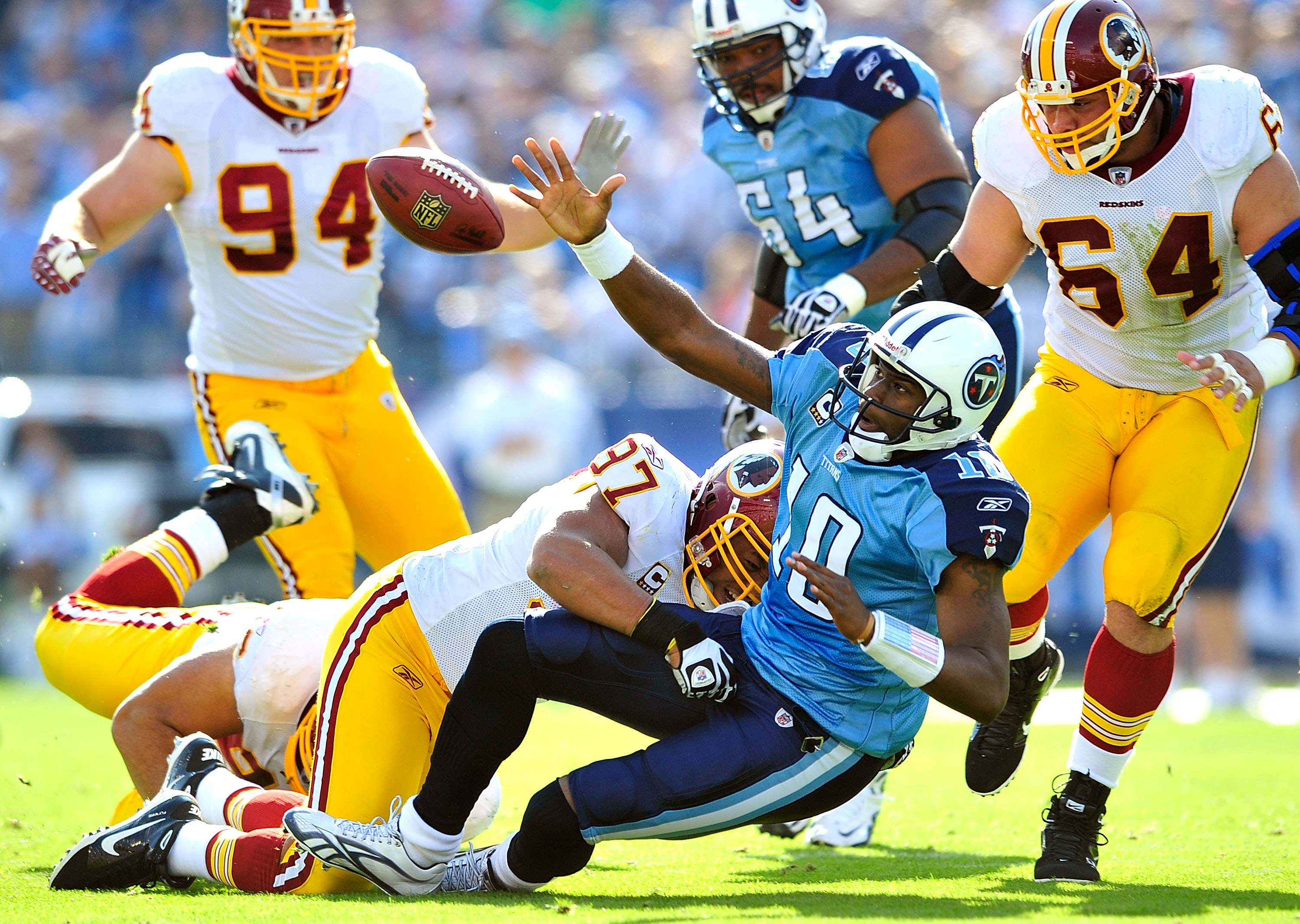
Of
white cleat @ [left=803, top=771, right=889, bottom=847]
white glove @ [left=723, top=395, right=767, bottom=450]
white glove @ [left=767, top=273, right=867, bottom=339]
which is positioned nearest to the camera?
white cleat @ [left=803, top=771, right=889, bottom=847]

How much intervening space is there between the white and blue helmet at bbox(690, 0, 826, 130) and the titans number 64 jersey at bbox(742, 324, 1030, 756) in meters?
1.93

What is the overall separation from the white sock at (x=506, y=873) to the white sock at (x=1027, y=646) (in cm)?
153

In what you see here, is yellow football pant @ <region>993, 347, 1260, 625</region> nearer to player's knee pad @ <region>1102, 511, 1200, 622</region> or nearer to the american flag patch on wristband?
player's knee pad @ <region>1102, 511, 1200, 622</region>

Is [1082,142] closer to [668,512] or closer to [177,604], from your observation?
[668,512]

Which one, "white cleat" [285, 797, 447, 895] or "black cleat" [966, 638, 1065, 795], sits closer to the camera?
"white cleat" [285, 797, 447, 895]

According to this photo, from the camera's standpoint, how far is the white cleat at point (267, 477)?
4.66 metres

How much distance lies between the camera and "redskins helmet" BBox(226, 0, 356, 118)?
495 cm

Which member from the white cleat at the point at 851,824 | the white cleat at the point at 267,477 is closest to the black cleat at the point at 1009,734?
the white cleat at the point at 851,824

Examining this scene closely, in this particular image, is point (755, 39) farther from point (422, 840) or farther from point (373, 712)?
point (422, 840)

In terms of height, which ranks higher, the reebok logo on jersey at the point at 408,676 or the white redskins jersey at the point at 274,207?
the white redskins jersey at the point at 274,207

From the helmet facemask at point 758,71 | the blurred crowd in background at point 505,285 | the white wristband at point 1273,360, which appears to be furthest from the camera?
the blurred crowd in background at point 505,285

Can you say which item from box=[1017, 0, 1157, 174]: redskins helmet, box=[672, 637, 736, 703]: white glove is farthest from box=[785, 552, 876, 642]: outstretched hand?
box=[1017, 0, 1157, 174]: redskins helmet

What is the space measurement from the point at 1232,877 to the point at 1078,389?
132 cm

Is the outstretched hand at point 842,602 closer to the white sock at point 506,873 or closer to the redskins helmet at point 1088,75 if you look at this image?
the white sock at point 506,873
